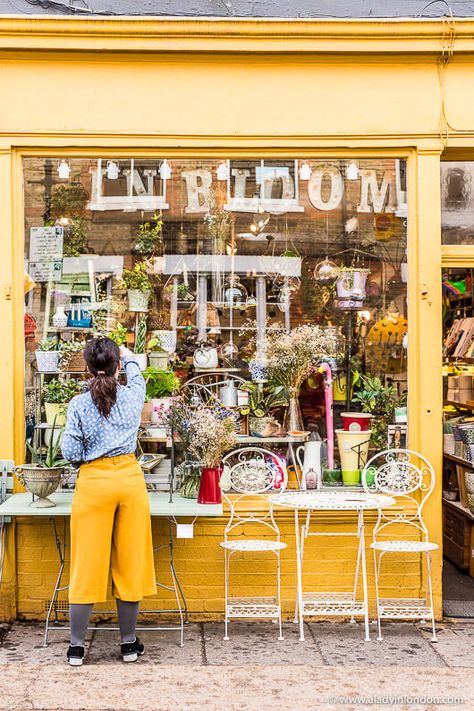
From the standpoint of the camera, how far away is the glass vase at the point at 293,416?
6.87 metres

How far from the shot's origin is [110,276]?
22.7 ft

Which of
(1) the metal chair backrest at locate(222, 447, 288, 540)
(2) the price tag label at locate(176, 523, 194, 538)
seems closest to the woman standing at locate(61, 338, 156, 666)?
(2) the price tag label at locate(176, 523, 194, 538)

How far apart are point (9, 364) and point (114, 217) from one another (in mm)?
1376

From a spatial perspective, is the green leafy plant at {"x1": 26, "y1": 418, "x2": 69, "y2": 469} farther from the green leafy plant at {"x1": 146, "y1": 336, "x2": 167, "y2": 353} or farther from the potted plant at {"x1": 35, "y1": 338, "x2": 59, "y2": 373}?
the green leafy plant at {"x1": 146, "y1": 336, "x2": 167, "y2": 353}

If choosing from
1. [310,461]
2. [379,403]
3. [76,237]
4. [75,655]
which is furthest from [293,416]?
[75,655]

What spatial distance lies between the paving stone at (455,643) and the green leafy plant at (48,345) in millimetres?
3281

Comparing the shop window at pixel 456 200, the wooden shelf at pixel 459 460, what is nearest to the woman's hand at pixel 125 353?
the shop window at pixel 456 200

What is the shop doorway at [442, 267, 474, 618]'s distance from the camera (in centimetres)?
726

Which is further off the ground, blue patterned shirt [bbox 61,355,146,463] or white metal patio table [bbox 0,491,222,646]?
blue patterned shirt [bbox 61,355,146,463]

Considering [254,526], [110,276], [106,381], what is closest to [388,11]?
[110,276]

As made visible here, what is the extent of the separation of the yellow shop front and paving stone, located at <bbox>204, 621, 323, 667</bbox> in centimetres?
24

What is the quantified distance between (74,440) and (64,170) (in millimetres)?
2262

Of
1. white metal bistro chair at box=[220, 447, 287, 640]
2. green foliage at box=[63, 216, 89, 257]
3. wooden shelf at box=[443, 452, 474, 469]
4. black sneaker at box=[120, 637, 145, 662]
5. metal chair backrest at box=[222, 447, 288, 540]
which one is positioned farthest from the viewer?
wooden shelf at box=[443, 452, 474, 469]

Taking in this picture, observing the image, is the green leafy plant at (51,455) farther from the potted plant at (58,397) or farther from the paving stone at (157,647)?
the paving stone at (157,647)
